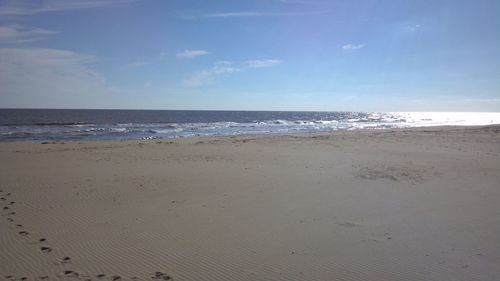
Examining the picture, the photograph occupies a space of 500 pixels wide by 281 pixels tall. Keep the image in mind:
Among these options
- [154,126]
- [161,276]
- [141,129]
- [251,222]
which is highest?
[154,126]

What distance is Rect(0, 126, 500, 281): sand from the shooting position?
4418 millimetres

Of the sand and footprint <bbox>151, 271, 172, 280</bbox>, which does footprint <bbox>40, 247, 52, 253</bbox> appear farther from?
footprint <bbox>151, 271, 172, 280</bbox>

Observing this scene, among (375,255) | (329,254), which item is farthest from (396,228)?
(329,254)

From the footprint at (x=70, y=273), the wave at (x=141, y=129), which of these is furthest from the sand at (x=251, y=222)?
the wave at (x=141, y=129)

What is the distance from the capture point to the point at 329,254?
15.8 ft

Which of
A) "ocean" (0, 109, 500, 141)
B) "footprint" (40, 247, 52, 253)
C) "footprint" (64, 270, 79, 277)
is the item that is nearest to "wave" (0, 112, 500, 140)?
"ocean" (0, 109, 500, 141)

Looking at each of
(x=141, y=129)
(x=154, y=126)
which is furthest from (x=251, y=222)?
(x=154, y=126)

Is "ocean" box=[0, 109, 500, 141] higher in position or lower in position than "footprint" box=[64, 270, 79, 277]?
higher

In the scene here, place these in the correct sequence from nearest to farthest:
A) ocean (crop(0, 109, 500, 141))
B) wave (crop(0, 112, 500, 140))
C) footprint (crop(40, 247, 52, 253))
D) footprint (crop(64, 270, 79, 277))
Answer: footprint (crop(64, 270, 79, 277)) → footprint (crop(40, 247, 52, 253)) → wave (crop(0, 112, 500, 140)) → ocean (crop(0, 109, 500, 141))

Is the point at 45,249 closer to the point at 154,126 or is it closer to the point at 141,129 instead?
the point at 141,129

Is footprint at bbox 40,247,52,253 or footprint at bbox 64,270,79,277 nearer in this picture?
footprint at bbox 64,270,79,277

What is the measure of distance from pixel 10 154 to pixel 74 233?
11.7 metres

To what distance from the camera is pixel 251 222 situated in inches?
238

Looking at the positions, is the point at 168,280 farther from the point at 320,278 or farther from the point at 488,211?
the point at 488,211
